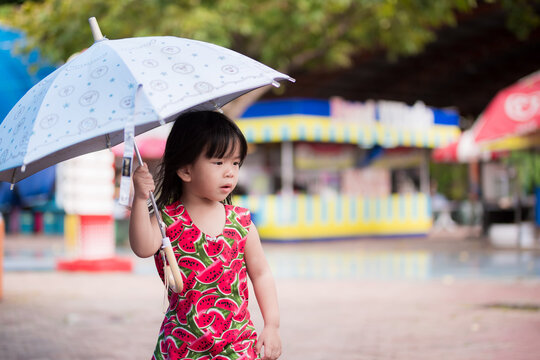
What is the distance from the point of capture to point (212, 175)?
266cm

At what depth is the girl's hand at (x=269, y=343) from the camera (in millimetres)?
2691

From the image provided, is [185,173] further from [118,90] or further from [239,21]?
[239,21]

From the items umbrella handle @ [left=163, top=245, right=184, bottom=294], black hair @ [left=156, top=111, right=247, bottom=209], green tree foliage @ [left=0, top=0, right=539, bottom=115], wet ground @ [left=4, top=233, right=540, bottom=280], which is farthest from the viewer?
green tree foliage @ [left=0, top=0, right=539, bottom=115]

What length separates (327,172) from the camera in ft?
65.8

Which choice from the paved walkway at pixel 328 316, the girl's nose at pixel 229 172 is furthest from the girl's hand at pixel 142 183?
the paved walkway at pixel 328 316

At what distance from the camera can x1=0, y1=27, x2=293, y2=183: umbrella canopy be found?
257 centimetres

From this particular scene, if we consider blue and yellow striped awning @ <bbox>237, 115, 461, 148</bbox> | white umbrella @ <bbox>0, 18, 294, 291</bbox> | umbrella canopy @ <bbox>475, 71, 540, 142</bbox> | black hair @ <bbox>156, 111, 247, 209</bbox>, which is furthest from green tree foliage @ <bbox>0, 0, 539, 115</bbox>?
black hair @ <bbox>156, 111, 247, 209</bbox>

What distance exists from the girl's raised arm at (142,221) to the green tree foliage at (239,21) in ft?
27.9

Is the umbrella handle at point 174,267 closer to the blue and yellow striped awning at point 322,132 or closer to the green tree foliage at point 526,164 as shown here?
the green tree foliage at point 526,164

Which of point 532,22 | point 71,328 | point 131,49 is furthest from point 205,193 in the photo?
point 532,22

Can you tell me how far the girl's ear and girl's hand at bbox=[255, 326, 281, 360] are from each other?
0.56m

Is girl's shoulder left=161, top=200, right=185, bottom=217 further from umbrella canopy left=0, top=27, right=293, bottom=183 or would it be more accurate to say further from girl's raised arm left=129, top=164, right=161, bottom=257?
umbrella canopy left=0, top=27, right=293, bottom=183

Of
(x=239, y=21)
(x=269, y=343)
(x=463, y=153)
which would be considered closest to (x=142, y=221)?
(x=269, y=343)

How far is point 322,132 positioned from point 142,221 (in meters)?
16.3
